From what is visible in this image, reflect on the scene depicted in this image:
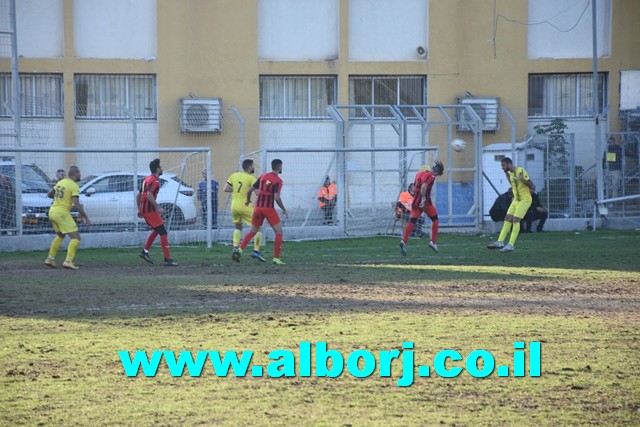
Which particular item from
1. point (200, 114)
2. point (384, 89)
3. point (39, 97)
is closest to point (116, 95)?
point (39, 97)

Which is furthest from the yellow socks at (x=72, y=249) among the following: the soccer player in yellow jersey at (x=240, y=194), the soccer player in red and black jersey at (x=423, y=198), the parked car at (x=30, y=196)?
the soccer player in red and black jersey at (x=423, y=198)

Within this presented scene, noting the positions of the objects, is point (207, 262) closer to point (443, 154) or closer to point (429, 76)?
point (443, 154)

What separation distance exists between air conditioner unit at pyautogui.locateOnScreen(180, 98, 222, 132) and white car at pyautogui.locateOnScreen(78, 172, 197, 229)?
7.86m

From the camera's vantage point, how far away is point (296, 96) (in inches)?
1345

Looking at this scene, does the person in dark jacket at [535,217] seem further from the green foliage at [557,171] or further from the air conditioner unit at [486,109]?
the air conditioner unit at [486,109]

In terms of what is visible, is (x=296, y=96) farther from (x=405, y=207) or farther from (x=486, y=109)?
(x=405, y=207)

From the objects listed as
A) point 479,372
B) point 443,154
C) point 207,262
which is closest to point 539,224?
point 443,154

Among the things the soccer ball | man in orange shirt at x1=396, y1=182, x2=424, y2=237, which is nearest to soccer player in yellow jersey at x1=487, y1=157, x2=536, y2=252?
man in orange shirt at x1=396, y1=182, x2=424, y2=237

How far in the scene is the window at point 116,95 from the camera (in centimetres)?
3303

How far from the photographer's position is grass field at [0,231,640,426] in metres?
7.42

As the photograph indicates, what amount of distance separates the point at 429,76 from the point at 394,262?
15.7m

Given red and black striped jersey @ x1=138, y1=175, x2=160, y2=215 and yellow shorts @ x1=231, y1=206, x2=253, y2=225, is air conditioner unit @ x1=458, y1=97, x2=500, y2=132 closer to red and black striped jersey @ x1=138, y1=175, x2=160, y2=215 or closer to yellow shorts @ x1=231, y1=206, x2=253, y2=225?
yellow shorts @ x1=231, y1=206, x2=253, y2=225

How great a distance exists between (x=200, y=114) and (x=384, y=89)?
19.8 feet

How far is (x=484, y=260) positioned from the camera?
768 inches
